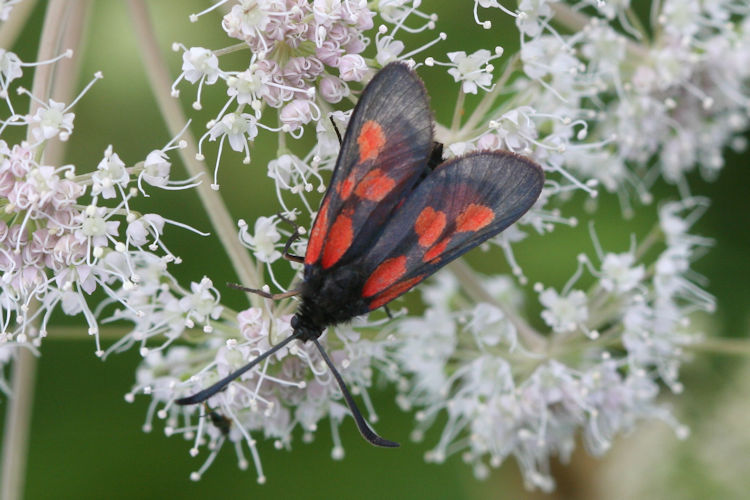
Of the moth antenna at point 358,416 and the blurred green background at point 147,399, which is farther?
the blurred green background at point 147,399

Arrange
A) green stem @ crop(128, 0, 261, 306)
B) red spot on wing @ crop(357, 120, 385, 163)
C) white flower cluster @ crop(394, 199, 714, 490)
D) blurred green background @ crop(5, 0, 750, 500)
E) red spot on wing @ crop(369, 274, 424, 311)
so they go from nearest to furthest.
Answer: red spot on wing @ crop(357, 120, 385, 163) → red spot on wing @ crop(369, 274, 424, 311) → green stem @ crop(128, 0, 261, 306) → white flower cluster @ crop(394, 199, 714, 490) → blurred green background @ crop(5, 0, 750, 500)

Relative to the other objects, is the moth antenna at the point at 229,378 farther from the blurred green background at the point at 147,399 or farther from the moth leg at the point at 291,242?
the blurred green background at the point at 147,399

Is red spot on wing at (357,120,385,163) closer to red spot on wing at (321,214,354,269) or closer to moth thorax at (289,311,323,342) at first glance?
red spot on wing at (321,214,354,269)

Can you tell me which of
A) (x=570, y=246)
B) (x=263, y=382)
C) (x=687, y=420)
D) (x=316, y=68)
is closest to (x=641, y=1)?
(x=570, y=246)

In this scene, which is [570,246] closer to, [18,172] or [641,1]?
[641,1]

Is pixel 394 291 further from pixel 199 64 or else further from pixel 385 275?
pixel 199 64

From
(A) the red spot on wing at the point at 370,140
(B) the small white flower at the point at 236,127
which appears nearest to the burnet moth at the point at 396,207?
(A) the red spot on wing at the point at 370,140

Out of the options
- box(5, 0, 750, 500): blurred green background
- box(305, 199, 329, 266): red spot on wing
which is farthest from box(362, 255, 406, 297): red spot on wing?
box(5, 0, 750, 500): blurred green background
